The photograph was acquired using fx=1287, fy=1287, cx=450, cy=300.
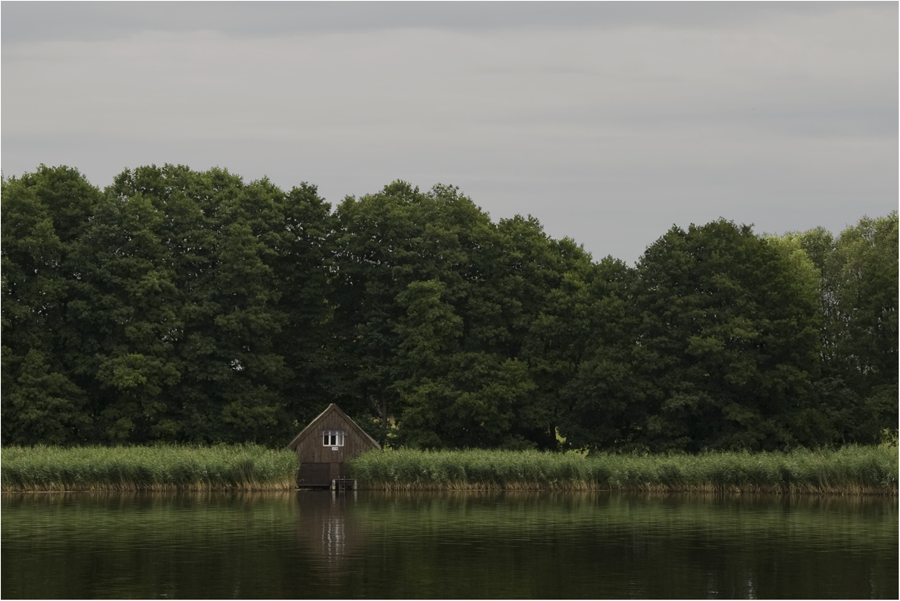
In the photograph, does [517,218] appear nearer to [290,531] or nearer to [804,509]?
[804,509]

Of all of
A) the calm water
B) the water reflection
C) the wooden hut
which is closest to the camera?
the calm water

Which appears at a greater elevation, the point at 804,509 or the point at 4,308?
the point at 4,308

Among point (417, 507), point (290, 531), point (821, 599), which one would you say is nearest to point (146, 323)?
point (417, 507)

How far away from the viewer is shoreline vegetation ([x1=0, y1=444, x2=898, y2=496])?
50.8m

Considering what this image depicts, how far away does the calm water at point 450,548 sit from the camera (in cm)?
2797

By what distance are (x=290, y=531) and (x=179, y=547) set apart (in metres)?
5.04

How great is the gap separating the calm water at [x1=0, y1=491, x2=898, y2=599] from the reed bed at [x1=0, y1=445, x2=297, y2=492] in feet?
6.63

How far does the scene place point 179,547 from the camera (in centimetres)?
3447

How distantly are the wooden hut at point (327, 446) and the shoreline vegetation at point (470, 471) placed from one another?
2099mm

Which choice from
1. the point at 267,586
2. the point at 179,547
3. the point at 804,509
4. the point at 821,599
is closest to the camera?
the point at 821,599

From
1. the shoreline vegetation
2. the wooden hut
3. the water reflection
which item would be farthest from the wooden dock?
the water reflection

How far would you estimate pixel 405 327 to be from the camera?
68125 mm

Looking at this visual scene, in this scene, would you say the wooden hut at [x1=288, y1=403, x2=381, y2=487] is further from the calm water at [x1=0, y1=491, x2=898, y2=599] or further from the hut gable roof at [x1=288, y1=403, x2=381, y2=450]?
the calm water at [x1=0, y1=491, x2=898, y2=599]

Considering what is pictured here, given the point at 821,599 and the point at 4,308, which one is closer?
the point at 821,599
